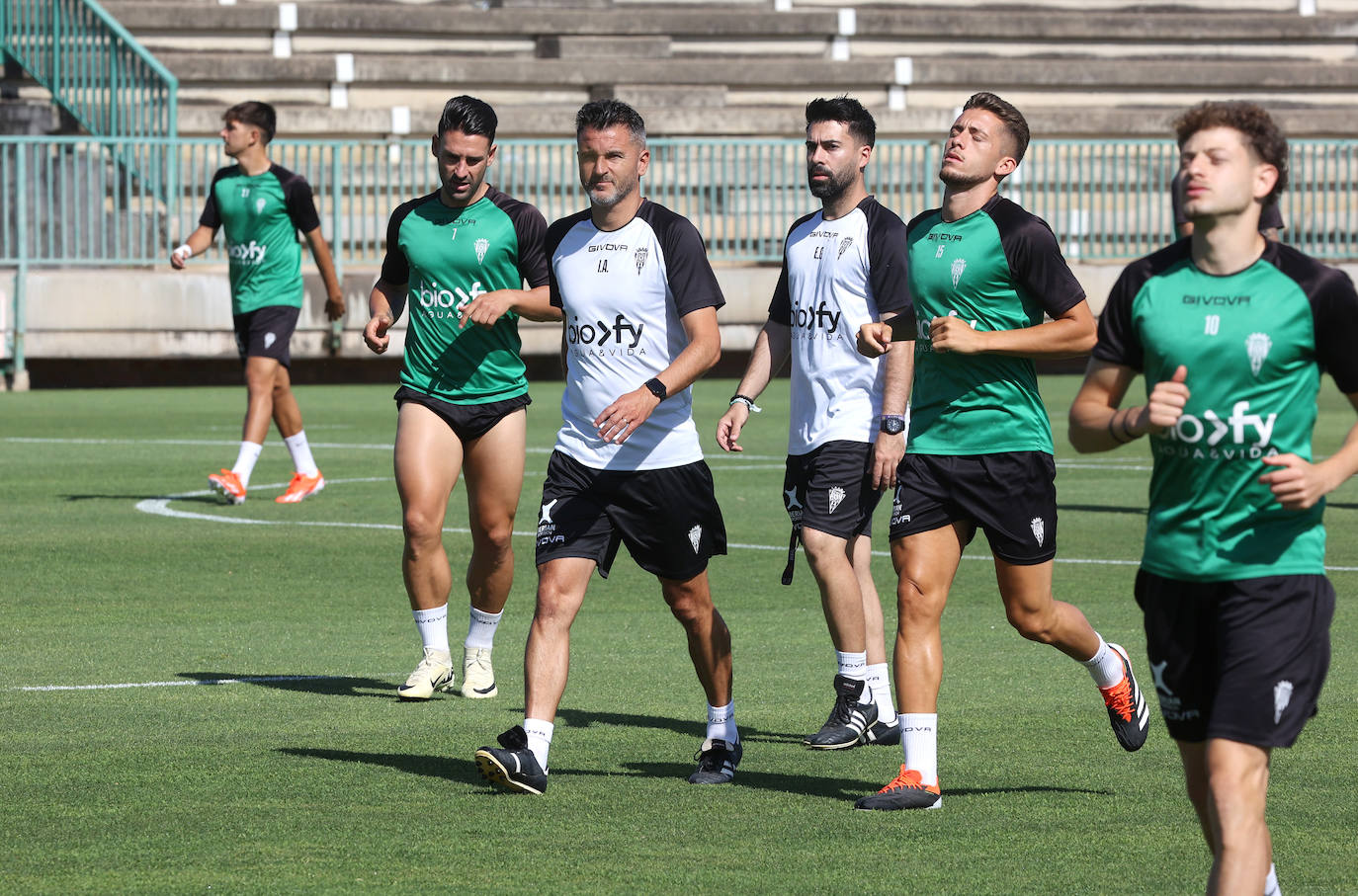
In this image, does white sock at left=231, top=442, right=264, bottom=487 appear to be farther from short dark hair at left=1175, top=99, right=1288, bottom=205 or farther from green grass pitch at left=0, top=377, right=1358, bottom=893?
short dark hair at left=1175, top=99, right=1288, bottom=205

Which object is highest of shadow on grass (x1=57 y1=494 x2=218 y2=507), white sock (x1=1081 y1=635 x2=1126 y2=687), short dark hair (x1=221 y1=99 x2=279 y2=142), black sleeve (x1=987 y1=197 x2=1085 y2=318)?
short dark hair (x1=221 y1=99 x2=279 y2=142)

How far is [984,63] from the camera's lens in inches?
1305

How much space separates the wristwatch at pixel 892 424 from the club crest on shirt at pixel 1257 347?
2.68 meters

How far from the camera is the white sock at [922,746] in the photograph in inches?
250

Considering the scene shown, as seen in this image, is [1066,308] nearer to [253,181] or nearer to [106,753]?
[106,753]

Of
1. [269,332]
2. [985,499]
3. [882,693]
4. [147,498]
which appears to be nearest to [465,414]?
[882,693]

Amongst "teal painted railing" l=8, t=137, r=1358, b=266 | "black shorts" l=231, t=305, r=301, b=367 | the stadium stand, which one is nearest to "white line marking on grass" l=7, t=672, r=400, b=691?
"black shorts" l=231, t=305, r=301, b=367

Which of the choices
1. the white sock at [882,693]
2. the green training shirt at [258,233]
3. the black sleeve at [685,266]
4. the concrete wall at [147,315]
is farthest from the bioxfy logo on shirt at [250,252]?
the concrete wall at [147,315]

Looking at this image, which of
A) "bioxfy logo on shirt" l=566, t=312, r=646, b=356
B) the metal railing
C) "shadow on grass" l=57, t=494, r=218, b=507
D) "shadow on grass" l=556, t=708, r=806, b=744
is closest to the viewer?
"bioxfy logo on shirt" l=566, t=312, r=646, b=356

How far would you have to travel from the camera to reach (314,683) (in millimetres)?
Answer: 8484

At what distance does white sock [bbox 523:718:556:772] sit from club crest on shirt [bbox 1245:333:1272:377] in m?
2.68

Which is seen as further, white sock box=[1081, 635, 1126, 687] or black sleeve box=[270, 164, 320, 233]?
black sleeve box=[270, 164, 320, 233]

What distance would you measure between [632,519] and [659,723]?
107 cm

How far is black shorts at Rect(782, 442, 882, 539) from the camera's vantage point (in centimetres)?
767
